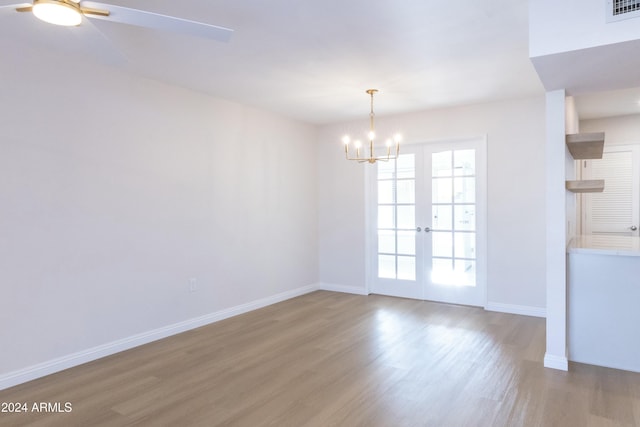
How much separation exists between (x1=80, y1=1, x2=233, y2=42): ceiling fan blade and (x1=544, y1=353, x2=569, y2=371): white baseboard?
3.20m

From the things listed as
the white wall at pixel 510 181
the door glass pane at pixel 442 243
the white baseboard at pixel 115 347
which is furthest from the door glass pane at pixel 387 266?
the white baseboard at pixel 115 347

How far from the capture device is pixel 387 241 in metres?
5.55

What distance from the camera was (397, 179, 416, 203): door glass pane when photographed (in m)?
5.30

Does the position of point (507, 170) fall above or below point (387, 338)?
above

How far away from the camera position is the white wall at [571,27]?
2.27m

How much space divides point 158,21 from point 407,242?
4.26 meters

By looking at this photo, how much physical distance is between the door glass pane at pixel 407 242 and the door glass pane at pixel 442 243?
283 millimetres

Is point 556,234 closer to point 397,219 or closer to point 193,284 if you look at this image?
point 397,219

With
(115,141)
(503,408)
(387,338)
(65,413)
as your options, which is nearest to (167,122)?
(115,141)

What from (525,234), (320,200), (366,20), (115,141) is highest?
(366,20)

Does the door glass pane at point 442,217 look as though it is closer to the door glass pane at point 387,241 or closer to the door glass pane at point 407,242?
the door glass pane at point 407,242

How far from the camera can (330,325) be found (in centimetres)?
421

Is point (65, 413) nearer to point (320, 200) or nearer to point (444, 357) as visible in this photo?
point (444, 357)

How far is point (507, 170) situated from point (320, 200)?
266cm
